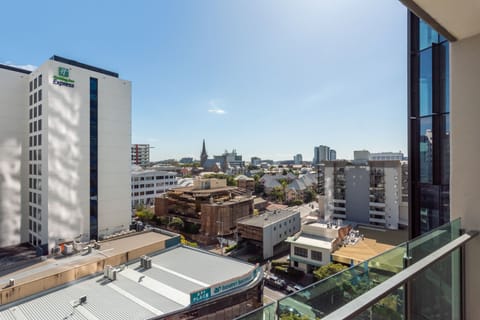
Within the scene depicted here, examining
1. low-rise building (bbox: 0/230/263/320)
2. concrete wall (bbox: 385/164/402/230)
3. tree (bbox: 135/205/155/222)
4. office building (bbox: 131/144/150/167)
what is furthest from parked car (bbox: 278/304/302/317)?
office building (bbox: 131/144/150/167)

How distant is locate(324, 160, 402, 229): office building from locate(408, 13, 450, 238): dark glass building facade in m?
13.9

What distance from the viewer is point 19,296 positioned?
5.57 metres

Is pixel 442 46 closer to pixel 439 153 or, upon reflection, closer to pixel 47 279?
pixel 439 153

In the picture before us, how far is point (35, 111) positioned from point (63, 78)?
192 centimetres

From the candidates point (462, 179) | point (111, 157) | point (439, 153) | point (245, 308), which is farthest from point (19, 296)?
point (439, 153)

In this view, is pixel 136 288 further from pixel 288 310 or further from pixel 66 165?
pixel 66 165

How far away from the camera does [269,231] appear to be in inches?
508

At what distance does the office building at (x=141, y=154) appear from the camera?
149ft

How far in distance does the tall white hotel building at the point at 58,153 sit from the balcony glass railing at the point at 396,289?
1171 centimetres

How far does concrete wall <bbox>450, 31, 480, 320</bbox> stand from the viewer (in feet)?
3.98

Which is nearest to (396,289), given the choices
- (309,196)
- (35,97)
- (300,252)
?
(300,252)

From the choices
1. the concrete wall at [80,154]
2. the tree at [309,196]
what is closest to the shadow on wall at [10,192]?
the concrete wall at [80,154]

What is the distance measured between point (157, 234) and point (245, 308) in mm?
5623

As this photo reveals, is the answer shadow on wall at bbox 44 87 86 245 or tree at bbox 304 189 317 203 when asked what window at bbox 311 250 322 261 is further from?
tree at bbox 304 189 317 203
